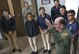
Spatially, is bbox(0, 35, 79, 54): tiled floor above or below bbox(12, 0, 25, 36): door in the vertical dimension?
below

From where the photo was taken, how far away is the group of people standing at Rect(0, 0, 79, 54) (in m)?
3.17

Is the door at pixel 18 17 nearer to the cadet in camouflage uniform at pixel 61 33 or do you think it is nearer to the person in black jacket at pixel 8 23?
the person in black jacket at pixel 8 23

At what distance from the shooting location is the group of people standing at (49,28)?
317 cm

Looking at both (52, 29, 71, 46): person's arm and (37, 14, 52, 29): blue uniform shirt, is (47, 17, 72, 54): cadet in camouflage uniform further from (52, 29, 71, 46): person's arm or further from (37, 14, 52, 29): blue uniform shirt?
(37, 14, 52, 29): blue uniform shirt

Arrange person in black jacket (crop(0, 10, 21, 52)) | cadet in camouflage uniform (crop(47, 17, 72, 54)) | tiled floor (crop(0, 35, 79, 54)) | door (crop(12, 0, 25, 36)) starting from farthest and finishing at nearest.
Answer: door (crop(12, 0, 25, 36)) → tiled floor (crop(0, 35, 79, 54)) → person in black jacket (crop(0, 10, 21, 52)) → cadet in camouflage uniform (crop(47, 17, 72, 54))

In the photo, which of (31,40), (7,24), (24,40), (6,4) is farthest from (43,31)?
(6,4)

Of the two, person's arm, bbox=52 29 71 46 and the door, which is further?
the door

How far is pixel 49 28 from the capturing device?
129 inches

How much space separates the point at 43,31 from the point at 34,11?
1653 mm

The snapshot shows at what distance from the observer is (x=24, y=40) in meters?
6.00

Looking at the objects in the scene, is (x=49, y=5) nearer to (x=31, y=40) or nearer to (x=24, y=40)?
(x=24, y=40)

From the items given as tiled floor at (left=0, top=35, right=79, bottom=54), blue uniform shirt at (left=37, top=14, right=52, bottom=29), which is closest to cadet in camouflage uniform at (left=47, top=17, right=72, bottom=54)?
blue uniform shirt at (left=37, top=14, right=52, bottom=29)

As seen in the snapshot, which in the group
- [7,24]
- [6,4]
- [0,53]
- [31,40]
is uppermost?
[6,4]

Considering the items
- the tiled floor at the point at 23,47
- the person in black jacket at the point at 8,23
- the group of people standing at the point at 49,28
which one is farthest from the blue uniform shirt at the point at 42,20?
the tiled floor at the point at 23,47
